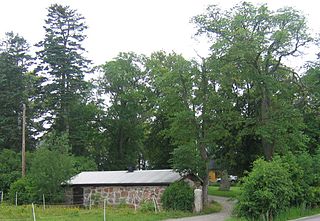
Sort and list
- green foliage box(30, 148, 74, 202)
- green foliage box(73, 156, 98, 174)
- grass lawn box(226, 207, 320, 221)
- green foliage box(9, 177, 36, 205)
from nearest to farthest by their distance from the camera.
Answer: grass lawn box(226, 207, 320, 221), green foliage box(30, 148, 74, 202), green foliage box(9, 177, 36, 205), green foliage box(73, 156, 98, 174)

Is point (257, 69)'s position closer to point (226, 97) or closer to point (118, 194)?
point (226, 97)

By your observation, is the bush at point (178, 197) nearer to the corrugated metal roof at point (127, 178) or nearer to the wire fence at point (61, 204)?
the wire fence at point (61, 204)

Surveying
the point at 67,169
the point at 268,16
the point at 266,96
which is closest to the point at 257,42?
the point at 268,16

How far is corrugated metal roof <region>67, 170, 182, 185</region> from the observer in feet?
104

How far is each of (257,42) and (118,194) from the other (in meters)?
13.8

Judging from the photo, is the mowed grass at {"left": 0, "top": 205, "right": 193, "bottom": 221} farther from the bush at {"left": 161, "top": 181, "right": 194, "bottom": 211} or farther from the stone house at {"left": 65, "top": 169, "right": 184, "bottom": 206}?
the stone house at {"left": 65, "top": 169, "right": 184, "bottom": 206}

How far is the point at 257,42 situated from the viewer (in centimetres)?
3006

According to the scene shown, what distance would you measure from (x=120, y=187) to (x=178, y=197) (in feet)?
20.5

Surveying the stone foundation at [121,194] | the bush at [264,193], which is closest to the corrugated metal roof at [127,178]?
the stone foundation at [121,194]

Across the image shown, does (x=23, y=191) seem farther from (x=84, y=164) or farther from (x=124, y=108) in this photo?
(x=124, y=108)

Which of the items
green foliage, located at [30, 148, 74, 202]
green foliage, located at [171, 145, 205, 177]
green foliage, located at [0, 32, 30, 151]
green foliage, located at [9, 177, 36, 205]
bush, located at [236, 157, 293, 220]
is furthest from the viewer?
green foliage, located at [0, 32, 30, 151]

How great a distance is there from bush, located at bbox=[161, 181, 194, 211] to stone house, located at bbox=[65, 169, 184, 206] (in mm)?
1462

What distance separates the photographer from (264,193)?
19.1 meters

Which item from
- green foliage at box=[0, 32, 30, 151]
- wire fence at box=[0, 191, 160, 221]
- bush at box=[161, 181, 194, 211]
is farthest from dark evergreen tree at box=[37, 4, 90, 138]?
bush at box=[161, 181, 194, 211]
